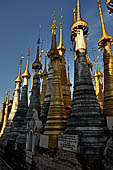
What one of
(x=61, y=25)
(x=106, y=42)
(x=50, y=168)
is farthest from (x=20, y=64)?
(x=50, y=168)

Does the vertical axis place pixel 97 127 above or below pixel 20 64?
below

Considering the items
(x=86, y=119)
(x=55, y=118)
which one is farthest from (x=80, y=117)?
(x=55, y=118)

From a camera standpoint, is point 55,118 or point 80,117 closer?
point 80,117

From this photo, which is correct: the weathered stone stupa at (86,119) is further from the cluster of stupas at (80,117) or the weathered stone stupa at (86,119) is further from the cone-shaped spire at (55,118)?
the cone-shaped spire at (55,118)

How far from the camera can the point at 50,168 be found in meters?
9.29

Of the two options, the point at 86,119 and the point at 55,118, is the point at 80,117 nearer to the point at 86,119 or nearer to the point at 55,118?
the point at 86,119

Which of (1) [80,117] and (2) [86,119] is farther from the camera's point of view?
(1) [80,117]

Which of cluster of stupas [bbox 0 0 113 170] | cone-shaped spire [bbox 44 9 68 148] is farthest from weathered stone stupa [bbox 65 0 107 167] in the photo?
cone-shaped spire [bbox 44 9 68 148]

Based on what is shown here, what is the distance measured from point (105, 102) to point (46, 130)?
20.9ft

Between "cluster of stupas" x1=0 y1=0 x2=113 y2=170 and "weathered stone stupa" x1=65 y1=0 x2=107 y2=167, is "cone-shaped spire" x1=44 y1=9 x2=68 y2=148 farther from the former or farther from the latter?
"weathered stone stupa" x1=65 y1=0 x2=107 y2=167

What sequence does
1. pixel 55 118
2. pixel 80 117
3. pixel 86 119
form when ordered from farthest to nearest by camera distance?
1. pixel 55 118
2. pixel 80 117
3. pixel 86 119

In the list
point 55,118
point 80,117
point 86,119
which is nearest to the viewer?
point 86,119

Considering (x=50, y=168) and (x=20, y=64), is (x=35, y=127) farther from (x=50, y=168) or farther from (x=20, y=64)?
(x=20, y=64)

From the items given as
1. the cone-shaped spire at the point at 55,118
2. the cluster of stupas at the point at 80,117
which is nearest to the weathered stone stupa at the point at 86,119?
the cluster of stupas at the point at 80,117
